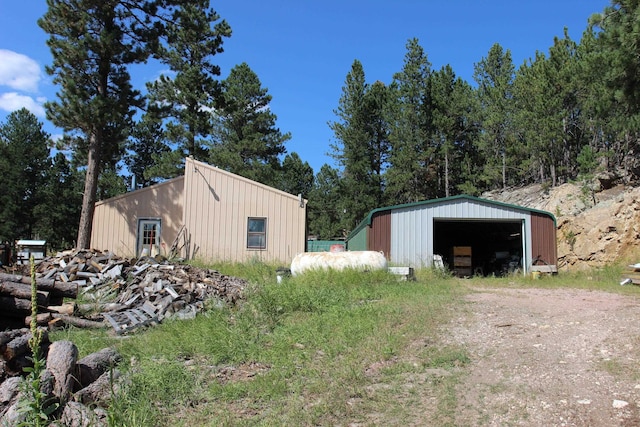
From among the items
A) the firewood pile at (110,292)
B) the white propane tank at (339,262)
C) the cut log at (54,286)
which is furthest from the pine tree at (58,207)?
the cut log at (54,286)

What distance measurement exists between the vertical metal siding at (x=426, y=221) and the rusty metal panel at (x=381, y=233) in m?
0.15

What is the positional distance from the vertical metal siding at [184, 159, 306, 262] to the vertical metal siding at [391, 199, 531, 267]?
3.60 m

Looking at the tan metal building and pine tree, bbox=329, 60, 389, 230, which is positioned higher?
pine tree, bbox=329, 60, 389, 230

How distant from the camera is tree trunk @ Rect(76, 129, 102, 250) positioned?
17.5m

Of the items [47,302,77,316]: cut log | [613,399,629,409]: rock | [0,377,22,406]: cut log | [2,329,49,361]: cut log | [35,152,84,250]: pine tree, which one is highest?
[35,152,84,250]: pine tree

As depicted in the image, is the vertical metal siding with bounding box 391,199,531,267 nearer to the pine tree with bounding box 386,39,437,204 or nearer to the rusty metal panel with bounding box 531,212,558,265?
the rusty metal panel with bounding box 531,212,558,265

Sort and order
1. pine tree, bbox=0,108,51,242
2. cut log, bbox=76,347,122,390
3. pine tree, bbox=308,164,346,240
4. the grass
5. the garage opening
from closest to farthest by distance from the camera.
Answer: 1. the grass
2. cut log, bbox=76,347,122,390
3. the garage opening
4. pine tree, bbox=0,108,51,242
5. pine tree, bbox=308,164,346,240

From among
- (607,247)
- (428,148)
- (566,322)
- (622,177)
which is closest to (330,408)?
(566,322)

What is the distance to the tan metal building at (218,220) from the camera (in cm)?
1708

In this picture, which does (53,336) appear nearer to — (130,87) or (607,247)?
(130,87)

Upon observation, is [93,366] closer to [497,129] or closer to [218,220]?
[218,220]

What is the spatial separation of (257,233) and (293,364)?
40.1ft

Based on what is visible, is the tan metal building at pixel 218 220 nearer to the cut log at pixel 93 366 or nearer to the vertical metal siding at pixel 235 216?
the vertical metal siding at pixel 235 216

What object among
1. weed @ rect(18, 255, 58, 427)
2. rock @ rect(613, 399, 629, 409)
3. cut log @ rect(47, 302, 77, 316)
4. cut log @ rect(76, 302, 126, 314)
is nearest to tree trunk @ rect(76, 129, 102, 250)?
cut log @ rect(76, 302, 126, 314)
